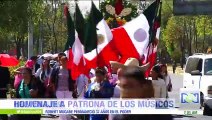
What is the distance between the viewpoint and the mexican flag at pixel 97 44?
1077cm

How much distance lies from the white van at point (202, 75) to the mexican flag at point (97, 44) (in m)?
4.56

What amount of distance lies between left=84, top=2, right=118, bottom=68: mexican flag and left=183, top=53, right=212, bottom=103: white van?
4.56 meters

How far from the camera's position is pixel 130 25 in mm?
11391

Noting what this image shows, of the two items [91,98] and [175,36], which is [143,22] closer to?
[91,98]

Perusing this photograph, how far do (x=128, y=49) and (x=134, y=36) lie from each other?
18.4 inches

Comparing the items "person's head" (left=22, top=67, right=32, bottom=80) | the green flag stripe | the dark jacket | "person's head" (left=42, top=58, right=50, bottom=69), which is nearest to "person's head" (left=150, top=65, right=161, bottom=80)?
the green flag stripe

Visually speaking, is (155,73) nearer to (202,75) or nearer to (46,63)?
(46,63)

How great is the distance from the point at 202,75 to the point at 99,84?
6.83 m

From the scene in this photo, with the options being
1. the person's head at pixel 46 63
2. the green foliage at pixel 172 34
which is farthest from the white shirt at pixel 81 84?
the green foliage at pixel 172 34

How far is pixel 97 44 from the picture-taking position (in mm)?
10820

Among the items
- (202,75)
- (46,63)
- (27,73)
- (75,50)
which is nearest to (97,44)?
(75,50)

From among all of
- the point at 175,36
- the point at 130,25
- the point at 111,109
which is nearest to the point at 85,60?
the point at 130,25

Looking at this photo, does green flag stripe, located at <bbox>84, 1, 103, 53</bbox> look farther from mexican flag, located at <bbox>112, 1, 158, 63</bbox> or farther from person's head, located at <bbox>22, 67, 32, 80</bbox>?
person's head, located at <bbox>22, 67, 32, 80</bbox>

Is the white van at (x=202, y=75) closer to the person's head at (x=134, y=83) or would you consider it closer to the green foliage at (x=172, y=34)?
the person's head at (x=134, y=83)
